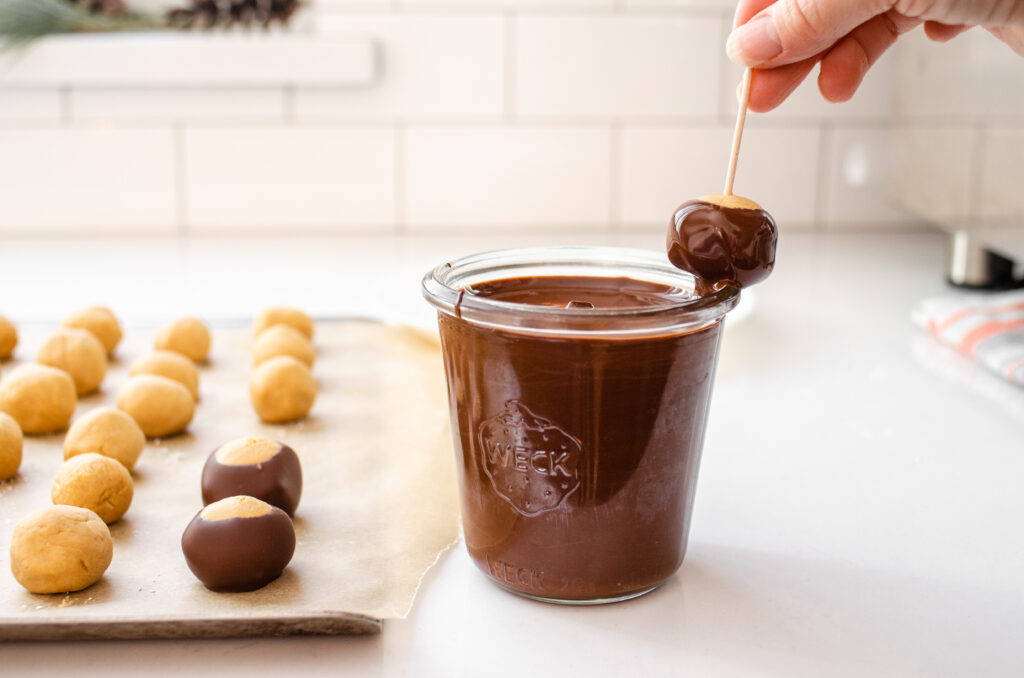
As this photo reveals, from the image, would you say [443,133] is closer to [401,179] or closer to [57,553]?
[401,179]

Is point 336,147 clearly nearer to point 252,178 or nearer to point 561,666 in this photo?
point 252,178

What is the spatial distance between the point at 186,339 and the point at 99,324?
0.09 meters

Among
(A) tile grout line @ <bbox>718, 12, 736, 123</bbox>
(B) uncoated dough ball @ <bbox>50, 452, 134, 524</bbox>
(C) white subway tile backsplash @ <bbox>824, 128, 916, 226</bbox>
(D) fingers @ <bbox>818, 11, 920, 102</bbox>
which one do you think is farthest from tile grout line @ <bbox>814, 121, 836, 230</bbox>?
(B) uncoated dough ball @ <bbox>50, 452, 134, 524</bbox>

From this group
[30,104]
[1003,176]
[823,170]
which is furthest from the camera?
[823,170]

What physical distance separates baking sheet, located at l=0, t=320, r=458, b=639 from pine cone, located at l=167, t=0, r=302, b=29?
2.48ft

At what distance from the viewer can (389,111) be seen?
1.57 m

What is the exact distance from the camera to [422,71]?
156cm

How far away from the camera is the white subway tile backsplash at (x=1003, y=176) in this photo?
1035 mm

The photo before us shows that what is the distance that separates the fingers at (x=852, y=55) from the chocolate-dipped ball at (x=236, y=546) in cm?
47

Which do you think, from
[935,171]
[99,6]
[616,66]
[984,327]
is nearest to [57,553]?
[984,327]

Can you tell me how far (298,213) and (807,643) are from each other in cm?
125

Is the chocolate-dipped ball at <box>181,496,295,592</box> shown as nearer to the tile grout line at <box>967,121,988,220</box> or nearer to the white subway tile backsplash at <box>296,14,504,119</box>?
the tile grout line at <box>967,121,988,220</box>

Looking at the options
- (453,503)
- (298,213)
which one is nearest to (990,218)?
(453,503)

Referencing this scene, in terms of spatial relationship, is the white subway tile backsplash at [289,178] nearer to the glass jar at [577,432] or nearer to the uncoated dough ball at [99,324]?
the uncoated dough ball at [99,324]
